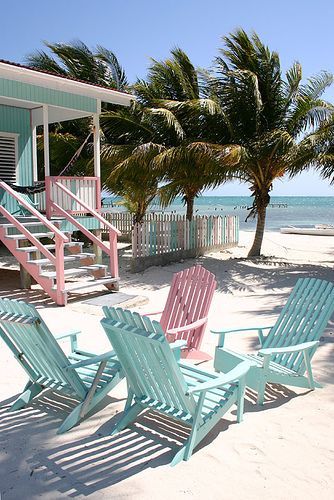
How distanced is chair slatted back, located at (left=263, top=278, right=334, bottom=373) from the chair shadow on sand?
61 cm

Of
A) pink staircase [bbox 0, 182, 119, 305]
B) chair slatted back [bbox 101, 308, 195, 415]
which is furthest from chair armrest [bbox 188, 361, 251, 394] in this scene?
pink staircase [bbox 0, 182, 119, 305]

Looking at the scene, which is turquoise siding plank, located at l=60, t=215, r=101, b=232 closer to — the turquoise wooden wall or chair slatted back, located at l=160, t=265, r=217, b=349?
the turquoise wooden wall

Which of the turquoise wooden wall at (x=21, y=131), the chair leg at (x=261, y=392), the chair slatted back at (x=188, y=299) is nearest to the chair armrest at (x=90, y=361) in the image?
the chair leg at (x=261, y=392)

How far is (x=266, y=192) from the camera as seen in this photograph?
15789mm

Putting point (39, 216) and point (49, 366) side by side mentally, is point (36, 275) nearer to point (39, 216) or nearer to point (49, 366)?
point (39, 216)

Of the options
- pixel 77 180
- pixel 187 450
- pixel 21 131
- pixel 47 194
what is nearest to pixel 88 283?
pixel 47 194

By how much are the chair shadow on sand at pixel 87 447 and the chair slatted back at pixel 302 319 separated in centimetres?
61

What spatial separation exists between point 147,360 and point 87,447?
33.1 inches

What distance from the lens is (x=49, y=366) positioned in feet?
14.5

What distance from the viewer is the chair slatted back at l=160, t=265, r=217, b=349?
6.03 meters

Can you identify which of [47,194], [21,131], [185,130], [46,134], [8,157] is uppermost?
[185,130]

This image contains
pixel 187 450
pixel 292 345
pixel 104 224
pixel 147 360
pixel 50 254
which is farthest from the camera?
pixel 104 224

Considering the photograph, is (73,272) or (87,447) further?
(73,272)

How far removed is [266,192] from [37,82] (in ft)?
26.1
